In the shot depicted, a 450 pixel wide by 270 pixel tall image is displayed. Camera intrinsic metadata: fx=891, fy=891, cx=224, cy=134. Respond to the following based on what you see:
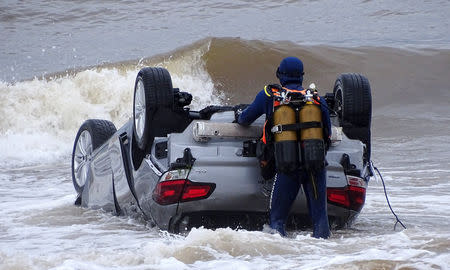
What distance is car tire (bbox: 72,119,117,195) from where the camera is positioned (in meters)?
9.21

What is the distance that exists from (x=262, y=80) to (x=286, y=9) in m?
13.1

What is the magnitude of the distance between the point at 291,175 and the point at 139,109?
1583 millimetres

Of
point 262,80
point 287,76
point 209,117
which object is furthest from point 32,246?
point 262,80

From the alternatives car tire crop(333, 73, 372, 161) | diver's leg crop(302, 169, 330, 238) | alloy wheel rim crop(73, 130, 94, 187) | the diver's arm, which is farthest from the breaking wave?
diver's leg crop(302, 169, 330, 238)

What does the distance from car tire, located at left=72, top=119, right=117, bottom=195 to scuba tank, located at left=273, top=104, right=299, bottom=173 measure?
3027 millimetres

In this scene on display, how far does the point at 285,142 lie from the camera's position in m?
6.55

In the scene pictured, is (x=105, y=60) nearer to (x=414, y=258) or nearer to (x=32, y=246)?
(x=32, y=246)

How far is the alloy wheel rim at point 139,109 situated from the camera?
740 centimetres

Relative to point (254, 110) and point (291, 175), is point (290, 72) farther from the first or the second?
point (291, 175)

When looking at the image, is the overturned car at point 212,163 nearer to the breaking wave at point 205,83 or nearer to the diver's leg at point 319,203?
the diver's leg at point 319,203

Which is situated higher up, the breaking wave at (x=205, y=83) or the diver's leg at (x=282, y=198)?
the diver's leg at (x=282, y=198)

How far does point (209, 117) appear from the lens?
764cm

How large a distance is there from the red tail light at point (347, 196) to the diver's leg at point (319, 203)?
0.61 ft

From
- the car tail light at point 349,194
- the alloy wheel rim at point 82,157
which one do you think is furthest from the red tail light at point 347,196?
the alloy wheel rim at point 82,157
